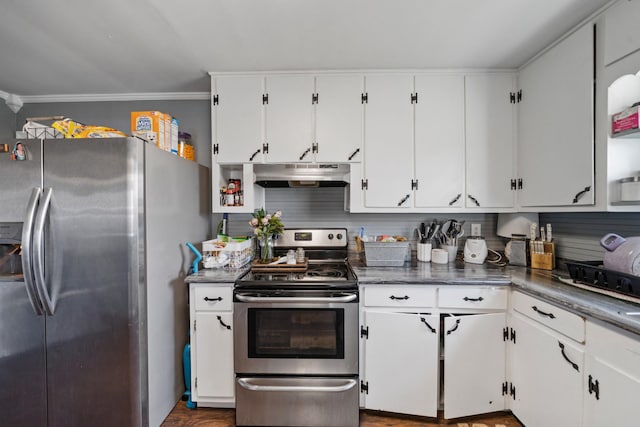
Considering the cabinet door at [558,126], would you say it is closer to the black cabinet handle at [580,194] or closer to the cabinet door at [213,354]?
the black cabinet handle at [580,194]

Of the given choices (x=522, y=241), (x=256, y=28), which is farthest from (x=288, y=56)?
(x=522, y=241)

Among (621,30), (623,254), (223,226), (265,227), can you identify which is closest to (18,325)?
(223,226)

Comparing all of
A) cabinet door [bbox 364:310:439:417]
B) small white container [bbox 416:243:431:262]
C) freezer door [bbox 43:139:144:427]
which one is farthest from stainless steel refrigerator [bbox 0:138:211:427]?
small white container [bbox 416:243:431:262]

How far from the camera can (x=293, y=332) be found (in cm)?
176

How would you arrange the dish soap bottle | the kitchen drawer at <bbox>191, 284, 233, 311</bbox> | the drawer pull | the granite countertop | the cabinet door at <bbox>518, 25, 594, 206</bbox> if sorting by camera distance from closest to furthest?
the granite countertop
the drawer pull
the cabinet door at <bbox>518, 25, 594, 206</bbox>
the kitchen drawer at <bbox>191, 284, 233, 311</bbox>
the dish soap bottle

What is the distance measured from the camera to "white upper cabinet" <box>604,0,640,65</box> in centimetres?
136

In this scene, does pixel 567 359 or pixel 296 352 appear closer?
pixel 567 359

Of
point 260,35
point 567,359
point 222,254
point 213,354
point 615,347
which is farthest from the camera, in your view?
point 222,254

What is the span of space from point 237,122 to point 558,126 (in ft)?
7.26

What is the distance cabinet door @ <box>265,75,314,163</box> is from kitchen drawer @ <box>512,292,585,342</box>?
1693 mm

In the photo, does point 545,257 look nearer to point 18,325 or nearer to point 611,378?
point 611,378

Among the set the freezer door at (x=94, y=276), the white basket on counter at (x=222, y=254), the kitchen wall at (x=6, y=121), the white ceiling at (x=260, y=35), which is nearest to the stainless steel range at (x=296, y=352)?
the white basket on counter at (x=222, y=254)

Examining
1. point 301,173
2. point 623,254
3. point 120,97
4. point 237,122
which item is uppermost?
point 120,97

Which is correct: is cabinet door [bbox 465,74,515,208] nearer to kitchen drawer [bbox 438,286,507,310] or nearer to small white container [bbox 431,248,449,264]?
small white container [bbox 431,248,449,264]
